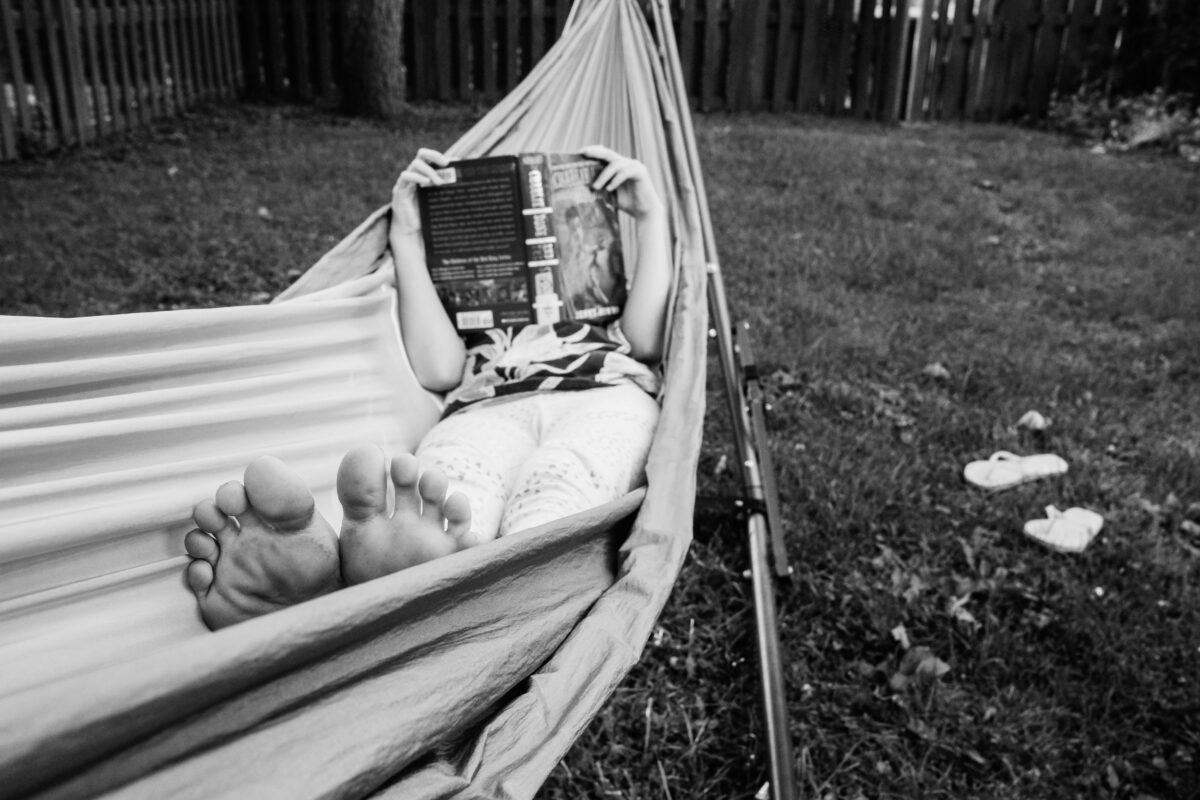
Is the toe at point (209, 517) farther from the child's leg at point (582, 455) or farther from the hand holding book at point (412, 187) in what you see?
the hand holding book at point (412, 187)

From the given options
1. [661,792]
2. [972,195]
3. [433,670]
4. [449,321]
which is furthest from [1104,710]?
[972,195]

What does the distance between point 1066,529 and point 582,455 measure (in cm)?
129

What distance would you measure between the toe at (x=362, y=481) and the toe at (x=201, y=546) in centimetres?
20

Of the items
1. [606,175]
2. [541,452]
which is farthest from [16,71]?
[541,452]

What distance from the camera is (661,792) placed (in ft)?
5.24

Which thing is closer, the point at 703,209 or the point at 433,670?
the point at 433,670

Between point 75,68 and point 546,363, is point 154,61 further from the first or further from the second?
point 546,363

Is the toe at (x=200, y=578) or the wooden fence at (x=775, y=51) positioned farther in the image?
the wooden fence at (x=775, y=51)

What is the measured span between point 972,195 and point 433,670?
177 inches

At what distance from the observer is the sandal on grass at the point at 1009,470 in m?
2.36

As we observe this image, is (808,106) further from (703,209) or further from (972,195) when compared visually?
(703,209)

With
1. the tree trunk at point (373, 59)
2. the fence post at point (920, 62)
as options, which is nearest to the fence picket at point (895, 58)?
the fence post at point (920, 62)

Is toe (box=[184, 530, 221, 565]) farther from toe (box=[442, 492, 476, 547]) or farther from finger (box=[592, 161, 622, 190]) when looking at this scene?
finger (box=[592, 161, 622, 190])

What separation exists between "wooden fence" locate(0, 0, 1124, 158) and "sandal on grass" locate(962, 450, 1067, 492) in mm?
5066
